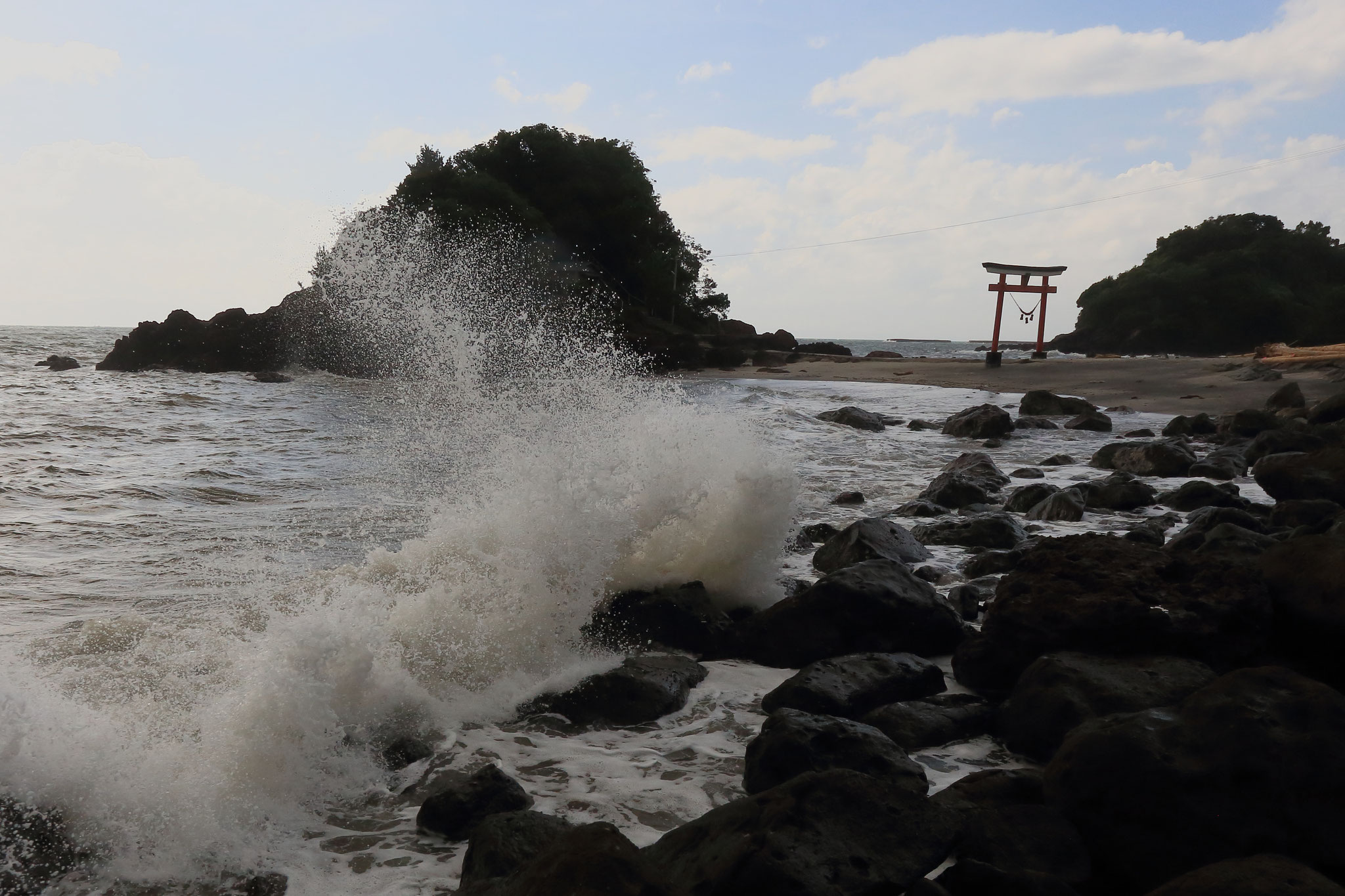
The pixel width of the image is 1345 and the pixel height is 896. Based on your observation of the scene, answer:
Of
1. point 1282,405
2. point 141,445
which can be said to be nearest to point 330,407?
point 141,445

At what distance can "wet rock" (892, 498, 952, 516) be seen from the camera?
811cm

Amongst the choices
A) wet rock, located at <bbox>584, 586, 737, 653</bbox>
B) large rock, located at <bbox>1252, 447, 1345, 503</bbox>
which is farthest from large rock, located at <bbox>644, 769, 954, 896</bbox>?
large rock, located at <bbox>1252, 447, 1345, 503</bbox>

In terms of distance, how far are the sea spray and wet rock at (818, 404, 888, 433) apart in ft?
25.3

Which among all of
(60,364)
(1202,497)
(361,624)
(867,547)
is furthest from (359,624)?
(60,364)

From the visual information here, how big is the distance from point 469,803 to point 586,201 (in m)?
37.7

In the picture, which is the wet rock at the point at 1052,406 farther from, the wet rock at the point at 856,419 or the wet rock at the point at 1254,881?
the wet rock at the point at 1254,881

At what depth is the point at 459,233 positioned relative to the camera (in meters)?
30.1

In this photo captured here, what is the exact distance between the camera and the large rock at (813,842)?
7.25 feet

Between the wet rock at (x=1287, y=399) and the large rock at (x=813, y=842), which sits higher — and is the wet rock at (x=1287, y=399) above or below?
above

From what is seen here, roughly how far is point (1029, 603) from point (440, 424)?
12.8m

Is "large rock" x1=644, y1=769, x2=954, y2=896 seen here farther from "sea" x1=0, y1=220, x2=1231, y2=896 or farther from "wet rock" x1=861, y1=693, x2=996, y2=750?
"wet rock" x1=861, y1=693, x2=996, y2=750

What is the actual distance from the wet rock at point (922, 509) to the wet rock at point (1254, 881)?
20.0 feet

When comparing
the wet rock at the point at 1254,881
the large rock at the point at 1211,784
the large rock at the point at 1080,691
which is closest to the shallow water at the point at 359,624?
the large rock at the point at 1080,691

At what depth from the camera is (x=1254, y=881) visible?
1965 mm
